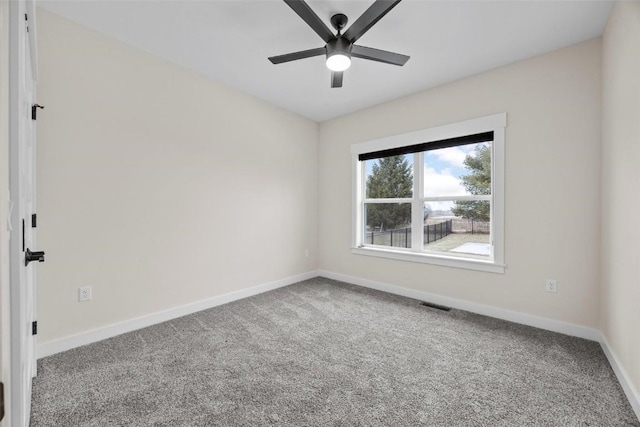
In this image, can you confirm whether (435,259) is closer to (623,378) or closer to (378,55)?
(623,378)

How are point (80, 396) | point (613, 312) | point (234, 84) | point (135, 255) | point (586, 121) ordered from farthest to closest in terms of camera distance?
point (234, 84), point (135, 255), point (586, 121), point (613, 312), point (80, 396)

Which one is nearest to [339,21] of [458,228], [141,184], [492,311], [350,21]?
[350,21]

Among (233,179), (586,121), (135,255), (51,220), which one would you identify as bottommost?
(135,255)

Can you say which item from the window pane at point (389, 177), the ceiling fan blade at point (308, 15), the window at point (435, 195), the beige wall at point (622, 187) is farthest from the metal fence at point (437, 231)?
the ceiling fan blade at point (308, 15)

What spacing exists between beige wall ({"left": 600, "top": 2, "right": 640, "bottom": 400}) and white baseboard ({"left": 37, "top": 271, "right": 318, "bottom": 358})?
3.27 meters

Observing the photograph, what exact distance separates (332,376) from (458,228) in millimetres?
2262

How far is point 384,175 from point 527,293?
6.91 ft

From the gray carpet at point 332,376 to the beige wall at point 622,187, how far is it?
0.33 meters

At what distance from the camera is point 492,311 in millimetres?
2896

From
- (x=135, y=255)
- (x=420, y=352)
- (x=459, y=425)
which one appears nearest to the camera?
(x=459, y=425)

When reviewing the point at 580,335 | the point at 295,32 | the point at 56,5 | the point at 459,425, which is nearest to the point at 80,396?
the point at 459,425

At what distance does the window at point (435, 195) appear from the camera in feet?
9.77

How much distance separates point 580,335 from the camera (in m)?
2.44

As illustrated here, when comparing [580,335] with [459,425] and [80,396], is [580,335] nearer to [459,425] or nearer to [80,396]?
[459,425]
